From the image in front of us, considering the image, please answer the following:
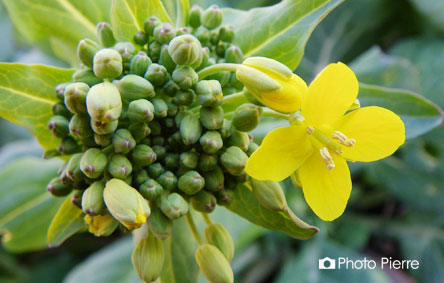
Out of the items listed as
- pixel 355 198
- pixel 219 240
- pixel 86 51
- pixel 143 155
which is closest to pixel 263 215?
pixel 219 240

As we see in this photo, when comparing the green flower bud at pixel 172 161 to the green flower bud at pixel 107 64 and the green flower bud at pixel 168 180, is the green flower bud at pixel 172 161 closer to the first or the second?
the green flower bud at pixel 168 180

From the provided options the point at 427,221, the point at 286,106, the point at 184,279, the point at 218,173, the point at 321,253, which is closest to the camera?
the point at 286,106

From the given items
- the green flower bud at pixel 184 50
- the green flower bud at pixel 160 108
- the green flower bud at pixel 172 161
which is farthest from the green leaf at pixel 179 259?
the green flower bud at pixel 184 50

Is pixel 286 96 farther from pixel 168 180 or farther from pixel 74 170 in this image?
pixel 74 170

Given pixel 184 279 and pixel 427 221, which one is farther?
pixel 427 221

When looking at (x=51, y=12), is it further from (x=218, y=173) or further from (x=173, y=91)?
(x=218, y=173)

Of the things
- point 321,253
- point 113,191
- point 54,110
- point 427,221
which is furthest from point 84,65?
point 427,221
